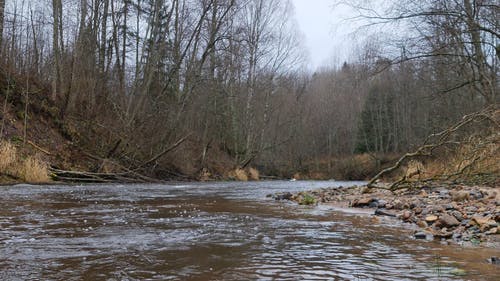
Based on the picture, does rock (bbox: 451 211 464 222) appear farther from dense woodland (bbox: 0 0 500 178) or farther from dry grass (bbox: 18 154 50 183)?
dry grass (bbox: 18 154 50 183)

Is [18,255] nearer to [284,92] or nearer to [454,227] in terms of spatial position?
[454,227]

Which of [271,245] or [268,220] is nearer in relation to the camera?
[271,245]

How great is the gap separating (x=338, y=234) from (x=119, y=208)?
13.5 feet

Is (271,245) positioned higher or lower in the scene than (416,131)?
lower

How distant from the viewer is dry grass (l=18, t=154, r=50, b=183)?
Answer: 42.0ft

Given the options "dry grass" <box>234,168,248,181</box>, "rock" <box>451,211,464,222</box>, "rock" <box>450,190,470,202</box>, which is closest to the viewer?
"rock" <box>451,211,464,222</box>

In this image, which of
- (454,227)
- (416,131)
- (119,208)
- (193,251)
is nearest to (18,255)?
(193,251)

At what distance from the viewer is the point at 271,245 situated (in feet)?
14.1

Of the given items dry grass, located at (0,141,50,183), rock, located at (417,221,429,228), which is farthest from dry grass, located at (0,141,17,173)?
rock, located at (417,221,429,228)

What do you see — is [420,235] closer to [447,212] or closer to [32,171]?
[447,212]

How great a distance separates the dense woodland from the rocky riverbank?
3102mm

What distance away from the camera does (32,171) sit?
42.4 feet

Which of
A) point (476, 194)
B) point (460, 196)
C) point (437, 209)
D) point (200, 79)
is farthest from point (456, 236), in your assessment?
point (200, 79)

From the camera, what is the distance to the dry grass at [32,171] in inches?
504
